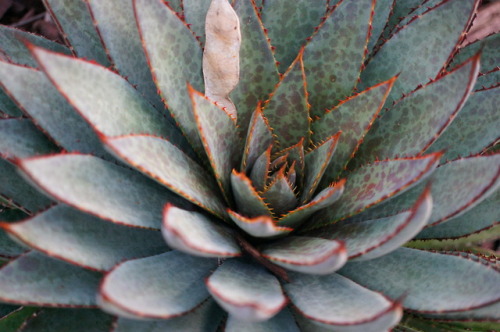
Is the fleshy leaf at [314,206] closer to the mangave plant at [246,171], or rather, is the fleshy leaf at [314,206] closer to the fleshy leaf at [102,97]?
the mangave plant at [246,171]

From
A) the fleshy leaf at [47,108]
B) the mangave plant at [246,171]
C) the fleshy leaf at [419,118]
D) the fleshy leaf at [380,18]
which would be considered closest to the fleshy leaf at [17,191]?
the mangave plant at [246,171]

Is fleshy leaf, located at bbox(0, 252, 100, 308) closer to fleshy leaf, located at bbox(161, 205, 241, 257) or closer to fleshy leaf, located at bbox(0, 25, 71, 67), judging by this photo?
fleshy leaf, located at bbox(161, 205, 241, 257)

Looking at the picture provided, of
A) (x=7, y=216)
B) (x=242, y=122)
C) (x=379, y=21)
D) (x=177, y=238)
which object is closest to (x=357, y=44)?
(x=379, y=21)

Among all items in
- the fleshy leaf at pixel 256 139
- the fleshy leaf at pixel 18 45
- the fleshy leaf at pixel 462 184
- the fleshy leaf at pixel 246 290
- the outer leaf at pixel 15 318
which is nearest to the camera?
the fleshy leaf at pixel 246 290

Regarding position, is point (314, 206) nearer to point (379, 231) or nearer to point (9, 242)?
point (379, 231)

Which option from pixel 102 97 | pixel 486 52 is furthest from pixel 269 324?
pixel 486 52

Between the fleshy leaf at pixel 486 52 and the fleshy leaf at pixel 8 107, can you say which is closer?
the fleshy leaf at pixel 8 107
